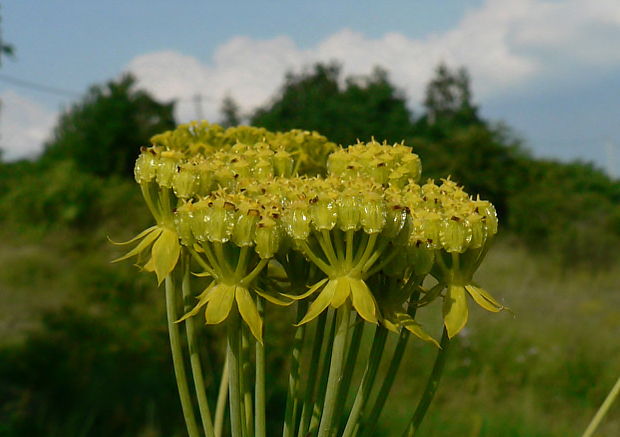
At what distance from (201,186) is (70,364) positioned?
6.75m

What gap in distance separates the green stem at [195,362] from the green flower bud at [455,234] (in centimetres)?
56

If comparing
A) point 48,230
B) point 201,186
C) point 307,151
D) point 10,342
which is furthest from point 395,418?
point 48,230

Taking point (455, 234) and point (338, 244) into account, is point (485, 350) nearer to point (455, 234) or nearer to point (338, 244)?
point (455, 234)

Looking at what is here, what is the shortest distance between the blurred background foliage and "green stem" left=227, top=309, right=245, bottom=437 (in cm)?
237

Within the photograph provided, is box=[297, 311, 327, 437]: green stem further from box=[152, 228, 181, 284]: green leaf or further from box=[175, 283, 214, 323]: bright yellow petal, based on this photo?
box=[152, 228, 181, 284]: green leaf

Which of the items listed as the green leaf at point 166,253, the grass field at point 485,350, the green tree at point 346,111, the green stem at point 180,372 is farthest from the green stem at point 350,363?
the green tree at point 346,111

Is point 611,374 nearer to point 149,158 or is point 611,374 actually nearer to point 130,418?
point 130,418

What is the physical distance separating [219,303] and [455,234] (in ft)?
1.67

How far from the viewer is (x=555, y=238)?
16.0 metres

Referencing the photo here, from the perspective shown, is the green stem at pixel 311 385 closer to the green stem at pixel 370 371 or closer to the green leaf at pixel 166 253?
the green stem at pixel 370 371

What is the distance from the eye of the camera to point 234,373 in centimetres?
151

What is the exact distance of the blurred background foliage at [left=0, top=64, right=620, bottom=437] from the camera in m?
7.07

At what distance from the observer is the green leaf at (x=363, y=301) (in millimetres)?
1408

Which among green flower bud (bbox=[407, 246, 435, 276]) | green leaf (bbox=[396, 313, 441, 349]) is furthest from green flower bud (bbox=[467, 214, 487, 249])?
green leaf (bbox=[396, 313, 441, 349])
